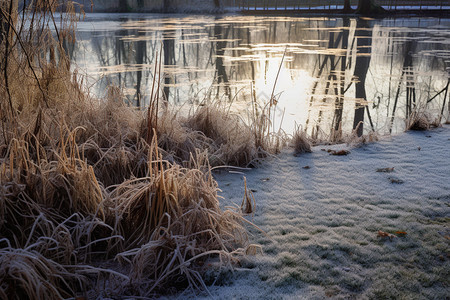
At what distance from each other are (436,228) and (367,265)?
593 mm

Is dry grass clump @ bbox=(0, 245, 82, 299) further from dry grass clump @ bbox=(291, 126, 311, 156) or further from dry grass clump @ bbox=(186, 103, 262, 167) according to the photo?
dry grass clump @ bbox=(291, 126, 311, 156)

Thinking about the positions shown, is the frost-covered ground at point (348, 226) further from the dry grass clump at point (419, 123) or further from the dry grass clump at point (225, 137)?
the dry grass clump at point (419, 123)

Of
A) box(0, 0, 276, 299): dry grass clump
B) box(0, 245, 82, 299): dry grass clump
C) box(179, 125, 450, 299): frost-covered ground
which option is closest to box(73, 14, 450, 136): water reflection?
box(179, 125, 450, 299): frost-covered ground

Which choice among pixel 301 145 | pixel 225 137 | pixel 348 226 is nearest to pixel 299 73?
pixel 301 145

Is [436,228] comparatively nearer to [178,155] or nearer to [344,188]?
[344,188]

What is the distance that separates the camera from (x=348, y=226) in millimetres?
2445

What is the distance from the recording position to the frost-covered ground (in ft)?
6.25

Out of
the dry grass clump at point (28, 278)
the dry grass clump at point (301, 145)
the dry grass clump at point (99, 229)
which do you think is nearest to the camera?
the dry grass clump at point (28, 278)

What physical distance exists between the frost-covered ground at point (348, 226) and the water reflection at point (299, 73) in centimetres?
80

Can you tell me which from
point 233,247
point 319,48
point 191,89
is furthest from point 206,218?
point 319,48

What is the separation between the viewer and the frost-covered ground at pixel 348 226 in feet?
6.25

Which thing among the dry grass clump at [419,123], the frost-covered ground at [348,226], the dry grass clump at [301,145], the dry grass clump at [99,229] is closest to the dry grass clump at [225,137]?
the frost-covered ground at [348,226]

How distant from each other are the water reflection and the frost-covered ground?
800mm

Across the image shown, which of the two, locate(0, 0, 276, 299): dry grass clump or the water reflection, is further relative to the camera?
the water reflection
